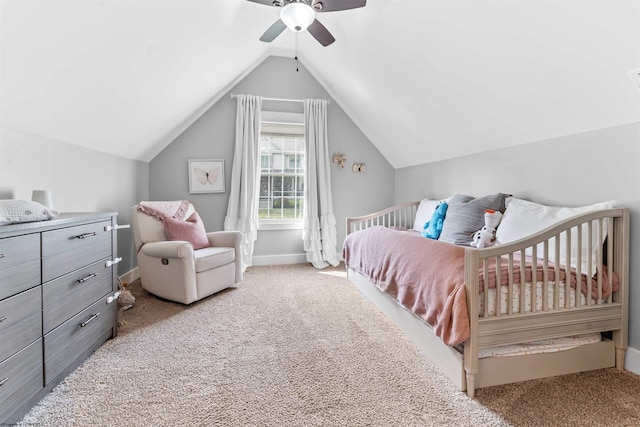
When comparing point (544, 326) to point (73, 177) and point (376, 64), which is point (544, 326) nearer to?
point (376, 64)

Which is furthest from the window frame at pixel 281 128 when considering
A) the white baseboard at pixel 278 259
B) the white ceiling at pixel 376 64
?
the white ceiling at pixel 376 64

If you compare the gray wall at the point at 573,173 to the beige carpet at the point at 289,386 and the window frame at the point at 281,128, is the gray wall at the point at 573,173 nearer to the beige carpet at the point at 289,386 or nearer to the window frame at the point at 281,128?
the beige carpet at the point at 289,386

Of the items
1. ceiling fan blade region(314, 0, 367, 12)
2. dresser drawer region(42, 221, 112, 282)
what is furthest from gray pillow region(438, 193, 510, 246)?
dresser drawer region(42, 221, 112, 282)

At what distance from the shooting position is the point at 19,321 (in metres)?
1.24

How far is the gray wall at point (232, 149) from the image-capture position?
3895 mm

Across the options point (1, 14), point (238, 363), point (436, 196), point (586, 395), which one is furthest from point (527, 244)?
point (1, 14)

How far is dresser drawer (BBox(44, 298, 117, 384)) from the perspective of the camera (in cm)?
143

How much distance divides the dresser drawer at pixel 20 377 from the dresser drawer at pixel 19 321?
0.12 feet

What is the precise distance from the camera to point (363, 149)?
4426 mm

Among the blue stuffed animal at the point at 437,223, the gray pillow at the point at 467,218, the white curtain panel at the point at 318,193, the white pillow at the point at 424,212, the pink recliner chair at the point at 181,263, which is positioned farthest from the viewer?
the white curtain panel at the point at 318,193

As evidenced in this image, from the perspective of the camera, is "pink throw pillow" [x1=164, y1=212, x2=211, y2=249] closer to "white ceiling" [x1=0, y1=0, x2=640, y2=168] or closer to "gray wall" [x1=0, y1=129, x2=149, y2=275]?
"gray wall" [x1=0, y1=129, x2=149, y2=275]

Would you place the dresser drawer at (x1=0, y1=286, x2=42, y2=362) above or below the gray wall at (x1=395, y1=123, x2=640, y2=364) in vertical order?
below

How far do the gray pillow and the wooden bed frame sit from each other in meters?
0.71

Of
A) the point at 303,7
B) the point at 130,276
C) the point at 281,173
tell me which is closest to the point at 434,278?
the point at 303,7
